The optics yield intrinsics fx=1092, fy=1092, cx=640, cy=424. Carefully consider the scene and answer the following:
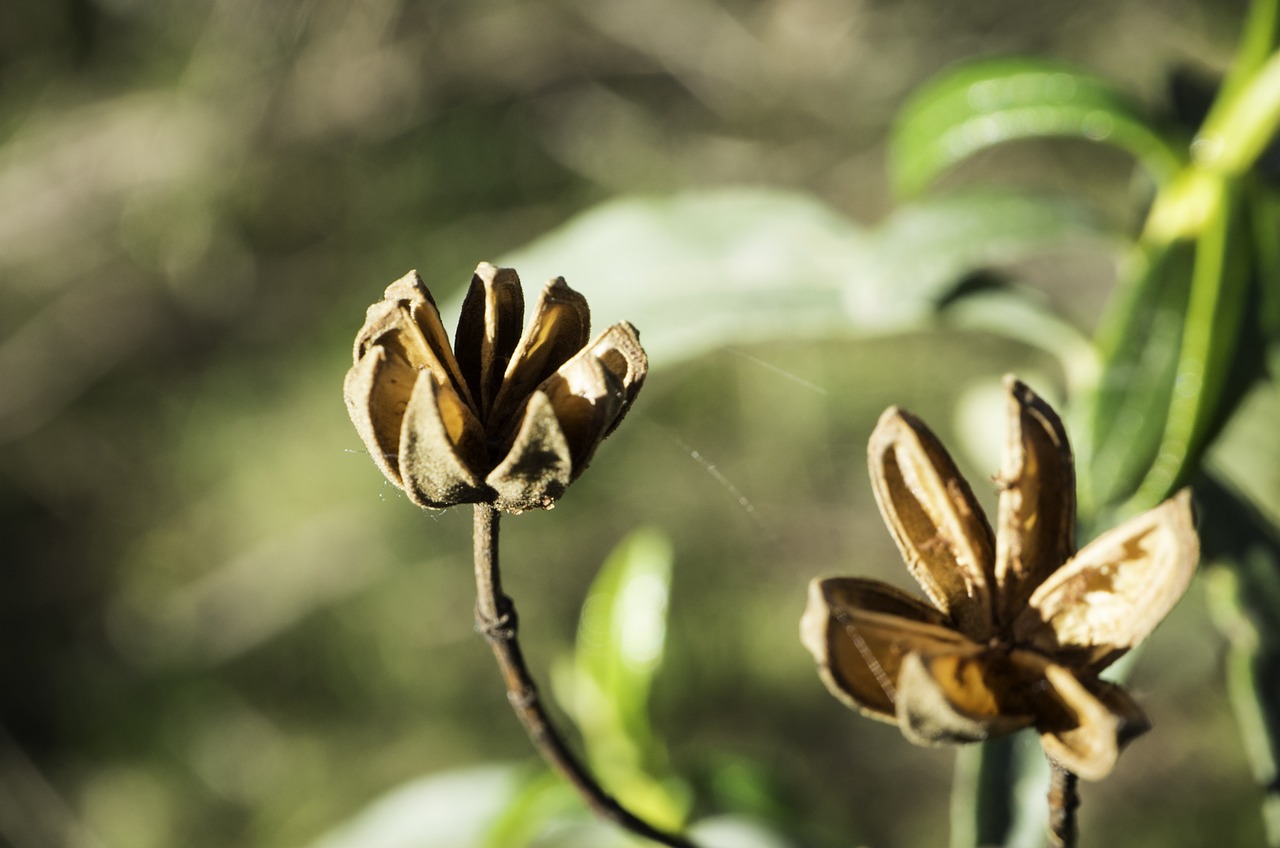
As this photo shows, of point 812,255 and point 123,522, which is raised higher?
point 123,522

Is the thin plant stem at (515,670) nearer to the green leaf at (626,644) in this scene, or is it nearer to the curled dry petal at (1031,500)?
the curled dry petal at (1031,500)

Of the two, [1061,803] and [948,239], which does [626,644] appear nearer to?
[948,239]

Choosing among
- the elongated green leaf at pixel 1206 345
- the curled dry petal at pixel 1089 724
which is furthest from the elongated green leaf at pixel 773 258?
the curled dry petal at pixel 1089 724

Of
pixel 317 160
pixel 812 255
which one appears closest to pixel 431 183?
pixel 317 160

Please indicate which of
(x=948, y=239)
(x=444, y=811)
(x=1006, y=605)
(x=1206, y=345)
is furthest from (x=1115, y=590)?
(x=444, y=811)

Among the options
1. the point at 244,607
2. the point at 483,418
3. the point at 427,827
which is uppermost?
the point at 244,607

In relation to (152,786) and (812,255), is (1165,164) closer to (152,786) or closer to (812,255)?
(812,255)

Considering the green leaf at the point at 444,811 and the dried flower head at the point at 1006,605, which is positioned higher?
the green leaf at the point at 444,811

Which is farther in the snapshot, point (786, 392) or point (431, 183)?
point (431, 183)
